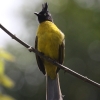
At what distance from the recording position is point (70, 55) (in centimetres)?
1381

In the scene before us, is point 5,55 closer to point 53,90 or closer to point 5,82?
point 5,82

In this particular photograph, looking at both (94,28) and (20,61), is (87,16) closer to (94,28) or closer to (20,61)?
(94,28)

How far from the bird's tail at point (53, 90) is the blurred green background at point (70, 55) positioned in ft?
24.6

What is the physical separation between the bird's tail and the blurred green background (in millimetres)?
7484

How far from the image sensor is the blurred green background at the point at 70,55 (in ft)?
43.6

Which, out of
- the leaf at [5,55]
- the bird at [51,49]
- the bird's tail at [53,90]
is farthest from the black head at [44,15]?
the leaf at [5,55]

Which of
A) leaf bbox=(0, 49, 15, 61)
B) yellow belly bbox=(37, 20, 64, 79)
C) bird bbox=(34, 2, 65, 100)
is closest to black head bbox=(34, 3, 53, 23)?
bird bbox=(34, 2, 65, 100)

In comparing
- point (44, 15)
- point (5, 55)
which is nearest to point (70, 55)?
point (44, 15)

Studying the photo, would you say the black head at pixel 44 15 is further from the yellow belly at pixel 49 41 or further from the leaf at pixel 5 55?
the leaf at pixel 5 55

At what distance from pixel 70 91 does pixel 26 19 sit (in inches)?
172

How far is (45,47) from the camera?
479 centimetres

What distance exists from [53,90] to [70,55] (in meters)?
8.96

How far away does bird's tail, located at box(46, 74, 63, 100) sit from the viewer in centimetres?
469

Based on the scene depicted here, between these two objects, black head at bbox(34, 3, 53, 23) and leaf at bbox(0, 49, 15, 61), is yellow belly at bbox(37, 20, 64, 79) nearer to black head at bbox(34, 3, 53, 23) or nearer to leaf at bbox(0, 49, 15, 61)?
black head at bbox(34, 3, 53, 23)
